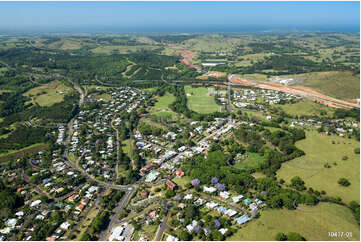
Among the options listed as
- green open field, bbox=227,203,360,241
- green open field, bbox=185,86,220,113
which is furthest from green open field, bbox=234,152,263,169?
green open field, bbox=185,86,220,113

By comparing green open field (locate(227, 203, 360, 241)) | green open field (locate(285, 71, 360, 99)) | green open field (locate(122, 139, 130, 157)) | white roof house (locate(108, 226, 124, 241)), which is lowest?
white roof house (locate(108, 226, 124, 241))

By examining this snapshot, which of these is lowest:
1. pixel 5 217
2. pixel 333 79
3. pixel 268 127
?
pixel 5 217

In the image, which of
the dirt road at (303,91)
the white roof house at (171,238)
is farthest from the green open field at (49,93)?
the dirt road at (303,91)

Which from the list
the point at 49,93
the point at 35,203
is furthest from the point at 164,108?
the point at 35,203

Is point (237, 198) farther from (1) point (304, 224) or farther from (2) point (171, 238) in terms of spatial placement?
(2) point (171, 238)

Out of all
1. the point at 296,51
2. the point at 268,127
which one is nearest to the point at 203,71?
the point at 268,127

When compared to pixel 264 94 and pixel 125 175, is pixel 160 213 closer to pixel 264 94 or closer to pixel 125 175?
pixel 125 175

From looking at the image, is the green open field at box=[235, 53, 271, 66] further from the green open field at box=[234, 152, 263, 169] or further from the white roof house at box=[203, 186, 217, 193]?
the white roof house at box=[203, 186, 217, 193]
